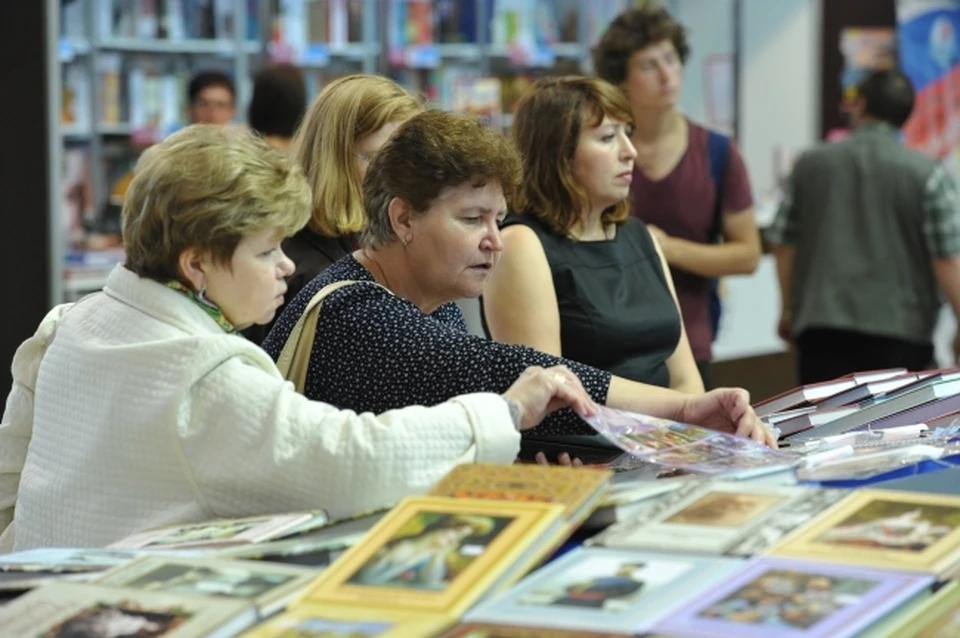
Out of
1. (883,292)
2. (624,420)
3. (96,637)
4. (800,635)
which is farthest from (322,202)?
(883,292)

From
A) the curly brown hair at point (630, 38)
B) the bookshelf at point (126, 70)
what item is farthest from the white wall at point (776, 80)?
the curly brown hair at point (630, 38)

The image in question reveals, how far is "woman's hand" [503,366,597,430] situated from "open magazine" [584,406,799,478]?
1.3 inches

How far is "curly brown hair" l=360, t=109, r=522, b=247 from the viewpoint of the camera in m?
2.46

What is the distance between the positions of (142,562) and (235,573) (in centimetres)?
13

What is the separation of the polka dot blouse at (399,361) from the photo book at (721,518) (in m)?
0.49

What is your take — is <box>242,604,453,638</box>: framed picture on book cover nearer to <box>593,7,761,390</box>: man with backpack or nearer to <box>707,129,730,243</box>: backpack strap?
<box>593,7,761,390</box>: man with backpack

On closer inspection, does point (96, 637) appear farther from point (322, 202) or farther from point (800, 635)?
point (322, 202)

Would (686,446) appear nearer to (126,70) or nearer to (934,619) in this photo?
(934,619)

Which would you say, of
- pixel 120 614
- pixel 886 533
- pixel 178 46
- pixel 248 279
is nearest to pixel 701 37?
pixel 178 46

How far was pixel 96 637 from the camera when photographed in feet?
5.11

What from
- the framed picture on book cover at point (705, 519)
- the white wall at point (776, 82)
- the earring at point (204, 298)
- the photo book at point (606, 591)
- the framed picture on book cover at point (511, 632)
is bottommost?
the framed picture on book cover at point (511, 632)

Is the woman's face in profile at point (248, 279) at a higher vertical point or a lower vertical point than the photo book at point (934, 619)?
higher

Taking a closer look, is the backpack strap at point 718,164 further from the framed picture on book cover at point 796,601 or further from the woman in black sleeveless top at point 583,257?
the framed picture on book cover at point 796,601

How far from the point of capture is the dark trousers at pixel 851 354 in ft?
18.1
